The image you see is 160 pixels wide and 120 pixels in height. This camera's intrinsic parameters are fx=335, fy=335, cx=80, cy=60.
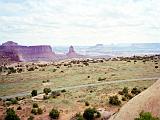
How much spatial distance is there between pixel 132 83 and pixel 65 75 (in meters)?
26.3

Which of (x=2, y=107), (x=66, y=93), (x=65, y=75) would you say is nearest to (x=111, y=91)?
(x=66, y=93)

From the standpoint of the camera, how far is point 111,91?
54438mm

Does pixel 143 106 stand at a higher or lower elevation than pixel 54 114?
higher

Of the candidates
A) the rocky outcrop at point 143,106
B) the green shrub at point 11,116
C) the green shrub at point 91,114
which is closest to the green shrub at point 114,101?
the green shrub at point 91,114

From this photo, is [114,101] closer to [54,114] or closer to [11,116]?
[54,114]

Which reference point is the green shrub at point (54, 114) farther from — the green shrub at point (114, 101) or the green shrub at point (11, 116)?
the green shrub at point (114, 101)

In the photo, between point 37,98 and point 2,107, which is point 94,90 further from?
point 2,107

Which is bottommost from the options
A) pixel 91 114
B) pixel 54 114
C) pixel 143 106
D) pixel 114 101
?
pixel 54 114

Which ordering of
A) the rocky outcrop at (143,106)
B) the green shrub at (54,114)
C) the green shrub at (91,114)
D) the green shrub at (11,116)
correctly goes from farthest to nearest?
the green shrub at (54,114) < the green shrub at (11,116) < the green shrub at (91,114) < the rocky outcrop at (143,106)

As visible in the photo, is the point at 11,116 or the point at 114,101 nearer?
the point at 11,116

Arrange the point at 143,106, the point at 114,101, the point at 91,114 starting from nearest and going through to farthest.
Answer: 1. the point at 143,106
2. the point at 91,114
3. the point at 114,101

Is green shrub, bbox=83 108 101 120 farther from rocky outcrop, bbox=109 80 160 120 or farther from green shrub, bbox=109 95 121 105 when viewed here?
rocky outcrop, bbox=109 80 160 120

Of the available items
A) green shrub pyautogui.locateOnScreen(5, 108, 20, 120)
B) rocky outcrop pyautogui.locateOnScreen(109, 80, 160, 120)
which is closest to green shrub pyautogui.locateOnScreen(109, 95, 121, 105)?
green shrub pyautogui.locateOnScreen(5, 108, 20, 120)

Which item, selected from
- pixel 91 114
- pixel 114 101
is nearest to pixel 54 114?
pixel 91 114
